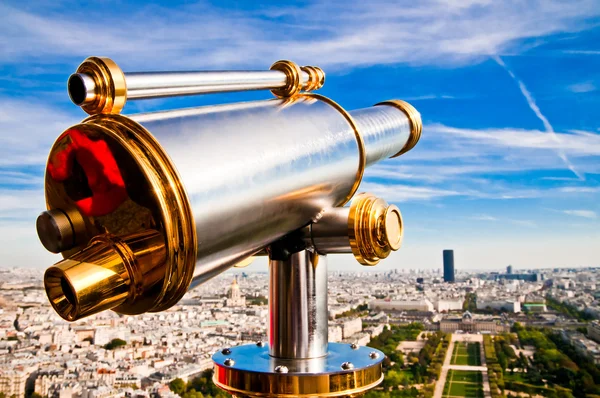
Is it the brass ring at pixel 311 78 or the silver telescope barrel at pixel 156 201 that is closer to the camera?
the silver telescope barrel at pixel 156 201

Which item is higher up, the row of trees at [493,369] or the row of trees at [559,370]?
the row of trees at [559,370]

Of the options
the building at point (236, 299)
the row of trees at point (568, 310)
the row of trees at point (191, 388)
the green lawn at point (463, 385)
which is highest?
the building at point (236, 299)

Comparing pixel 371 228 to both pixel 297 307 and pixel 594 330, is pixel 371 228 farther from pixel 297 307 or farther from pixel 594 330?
pixel 594 330

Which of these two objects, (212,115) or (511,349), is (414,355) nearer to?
(511,349)

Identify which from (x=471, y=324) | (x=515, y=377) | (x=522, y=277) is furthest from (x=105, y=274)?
(x=522, y=277)

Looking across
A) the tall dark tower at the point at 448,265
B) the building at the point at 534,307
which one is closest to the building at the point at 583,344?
the building at the point at 534,307

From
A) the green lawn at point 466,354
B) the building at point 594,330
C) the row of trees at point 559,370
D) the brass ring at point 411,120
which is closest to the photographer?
the brass ring at point 411,120

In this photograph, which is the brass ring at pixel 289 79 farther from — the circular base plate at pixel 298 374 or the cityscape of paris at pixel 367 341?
the cityscape of paris at pixel 367 341
